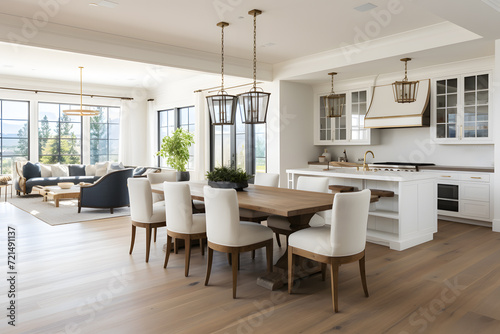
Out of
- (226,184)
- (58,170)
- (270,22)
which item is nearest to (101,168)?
(58,170)

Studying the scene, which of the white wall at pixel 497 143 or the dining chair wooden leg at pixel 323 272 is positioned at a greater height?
the white wall at pixel 497 143

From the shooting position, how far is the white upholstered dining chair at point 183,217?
349 cm

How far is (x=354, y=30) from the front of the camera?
5.18 metres

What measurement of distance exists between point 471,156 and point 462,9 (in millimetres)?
3127

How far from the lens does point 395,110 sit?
6.54 metres

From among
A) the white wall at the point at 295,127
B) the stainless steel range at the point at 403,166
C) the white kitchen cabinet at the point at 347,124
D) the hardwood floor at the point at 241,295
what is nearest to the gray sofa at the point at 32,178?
the white wall at the point at 295,127

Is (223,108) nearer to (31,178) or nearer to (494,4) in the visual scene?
(494,4)

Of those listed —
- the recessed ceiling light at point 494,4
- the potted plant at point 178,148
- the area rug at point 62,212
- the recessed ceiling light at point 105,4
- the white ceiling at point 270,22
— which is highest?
the white ceiling at point 270,22

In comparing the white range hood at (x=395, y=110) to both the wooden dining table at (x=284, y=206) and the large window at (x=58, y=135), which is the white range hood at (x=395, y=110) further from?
the large window at (x=58, y=135)

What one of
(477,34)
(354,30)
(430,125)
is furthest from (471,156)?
(354,30)

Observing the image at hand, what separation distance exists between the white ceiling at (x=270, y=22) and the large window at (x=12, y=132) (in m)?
2.97

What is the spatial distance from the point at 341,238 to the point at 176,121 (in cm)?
799

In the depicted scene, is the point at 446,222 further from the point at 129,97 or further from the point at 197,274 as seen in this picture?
the point at 129,97

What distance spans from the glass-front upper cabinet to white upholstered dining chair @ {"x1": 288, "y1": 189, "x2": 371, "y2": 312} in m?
3.83
